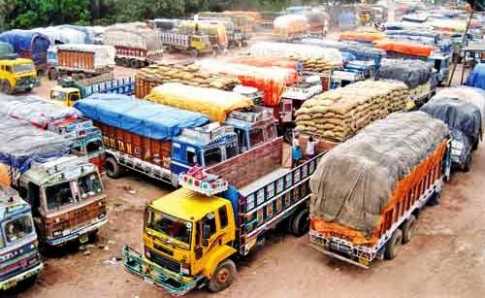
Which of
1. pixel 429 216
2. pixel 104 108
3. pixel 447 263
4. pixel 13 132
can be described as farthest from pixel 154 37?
pixel 447 263

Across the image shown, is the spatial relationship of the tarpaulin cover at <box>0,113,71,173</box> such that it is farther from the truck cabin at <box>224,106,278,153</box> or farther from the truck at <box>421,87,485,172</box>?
the truck at <box>421,87,485,172</box>

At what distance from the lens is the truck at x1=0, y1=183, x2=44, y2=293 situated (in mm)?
10758

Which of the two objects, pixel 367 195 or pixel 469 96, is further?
pixel 469 96

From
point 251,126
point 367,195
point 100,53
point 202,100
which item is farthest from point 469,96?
point 100,53

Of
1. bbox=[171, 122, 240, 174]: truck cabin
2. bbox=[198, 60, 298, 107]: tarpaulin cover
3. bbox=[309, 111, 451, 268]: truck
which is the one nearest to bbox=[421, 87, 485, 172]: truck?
bbox=[309, 111, 451, 268]: truck

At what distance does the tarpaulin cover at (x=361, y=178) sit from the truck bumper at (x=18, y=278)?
5.85 m

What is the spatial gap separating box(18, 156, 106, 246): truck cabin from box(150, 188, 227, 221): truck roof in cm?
251

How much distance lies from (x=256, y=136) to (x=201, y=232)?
6675 mm

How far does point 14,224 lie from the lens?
36.1 ft

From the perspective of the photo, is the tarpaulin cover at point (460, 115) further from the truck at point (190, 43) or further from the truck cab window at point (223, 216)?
the truck at point (190, 43)

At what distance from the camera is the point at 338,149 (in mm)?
12648

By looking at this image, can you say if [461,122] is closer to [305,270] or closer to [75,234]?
[305,270]

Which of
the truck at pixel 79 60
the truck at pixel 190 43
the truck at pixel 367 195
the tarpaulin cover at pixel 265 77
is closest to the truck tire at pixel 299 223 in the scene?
the truck at pixel 367 195

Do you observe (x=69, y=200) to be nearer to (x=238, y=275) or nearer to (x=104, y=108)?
(x=238, y=275)
